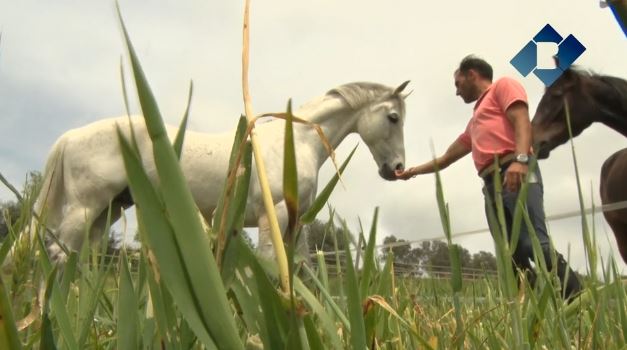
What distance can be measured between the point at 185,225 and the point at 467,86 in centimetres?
346

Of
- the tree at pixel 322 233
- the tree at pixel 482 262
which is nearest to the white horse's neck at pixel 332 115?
the tree at pixel 482 262

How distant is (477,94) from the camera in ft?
11.5

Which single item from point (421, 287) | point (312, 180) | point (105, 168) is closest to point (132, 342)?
point (421, 287)

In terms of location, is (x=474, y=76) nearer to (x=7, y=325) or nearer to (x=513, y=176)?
(x=513, y=176)

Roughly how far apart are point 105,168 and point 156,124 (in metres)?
4.21

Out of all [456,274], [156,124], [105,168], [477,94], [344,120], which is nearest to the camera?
[156,124]

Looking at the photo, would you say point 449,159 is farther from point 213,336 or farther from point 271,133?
point 213,336

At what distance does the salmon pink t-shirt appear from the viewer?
296cm

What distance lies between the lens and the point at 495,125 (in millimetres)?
2990

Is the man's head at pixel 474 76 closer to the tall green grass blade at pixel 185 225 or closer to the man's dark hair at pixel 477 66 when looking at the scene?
the man's dark hair at pixel 477 66

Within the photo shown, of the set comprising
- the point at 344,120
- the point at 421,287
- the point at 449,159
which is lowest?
the point at 421,287

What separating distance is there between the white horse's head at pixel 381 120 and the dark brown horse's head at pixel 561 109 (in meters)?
1.43

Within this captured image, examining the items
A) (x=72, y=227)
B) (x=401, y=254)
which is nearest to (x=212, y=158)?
(x=72, y=227)

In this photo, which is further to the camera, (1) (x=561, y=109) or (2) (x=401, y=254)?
(1) (x=561, y=109)
